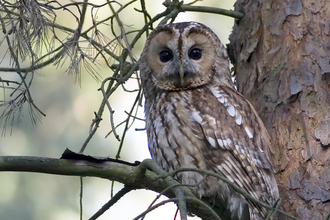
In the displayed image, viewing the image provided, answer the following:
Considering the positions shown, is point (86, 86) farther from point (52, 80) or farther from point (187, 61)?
point (187, 61)

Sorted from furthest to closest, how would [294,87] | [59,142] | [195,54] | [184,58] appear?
[59,142] < [195,54] < [184,58] < [294,87]

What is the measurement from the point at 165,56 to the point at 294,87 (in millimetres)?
857

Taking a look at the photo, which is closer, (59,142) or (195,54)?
(195,54)

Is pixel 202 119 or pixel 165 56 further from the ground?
pixel 165 56

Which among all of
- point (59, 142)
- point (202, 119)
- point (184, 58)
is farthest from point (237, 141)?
point (59, 142)

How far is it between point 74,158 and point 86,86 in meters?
3.59

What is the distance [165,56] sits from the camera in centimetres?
327

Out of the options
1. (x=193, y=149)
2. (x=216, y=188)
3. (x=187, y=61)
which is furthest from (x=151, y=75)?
(x=216, y=188)

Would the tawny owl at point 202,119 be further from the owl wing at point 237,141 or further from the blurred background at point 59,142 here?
the blurred background at point 59,142

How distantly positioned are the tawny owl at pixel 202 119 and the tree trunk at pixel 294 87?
0.32 ft

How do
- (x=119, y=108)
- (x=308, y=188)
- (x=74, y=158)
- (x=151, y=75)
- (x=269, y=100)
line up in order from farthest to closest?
1. (x=119, y=108)
2. (x=151, y=75)
3. (x=269, y=100)
4. (x=308, y=188)
5. (x=74, y=158)

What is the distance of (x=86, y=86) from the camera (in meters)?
5.59

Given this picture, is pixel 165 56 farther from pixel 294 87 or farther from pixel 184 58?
pixel 294 87

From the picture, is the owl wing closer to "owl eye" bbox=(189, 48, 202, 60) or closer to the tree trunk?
the tree trunk
